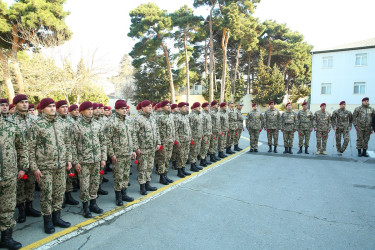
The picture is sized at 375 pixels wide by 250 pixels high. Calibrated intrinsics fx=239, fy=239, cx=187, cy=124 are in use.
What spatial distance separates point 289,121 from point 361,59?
20365 millimetres

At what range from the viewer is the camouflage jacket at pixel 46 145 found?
10.9ft

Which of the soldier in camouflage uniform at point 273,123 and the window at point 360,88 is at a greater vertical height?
the window at point 360,88

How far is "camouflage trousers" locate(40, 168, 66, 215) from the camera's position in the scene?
3.37 metres

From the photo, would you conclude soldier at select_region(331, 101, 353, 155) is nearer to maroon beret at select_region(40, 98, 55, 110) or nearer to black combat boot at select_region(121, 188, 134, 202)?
black combat boot at select_region(121, 188, 134, 202)

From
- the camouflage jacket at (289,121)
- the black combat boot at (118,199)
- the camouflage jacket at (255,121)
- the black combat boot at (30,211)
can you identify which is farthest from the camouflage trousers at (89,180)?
the camouflage jacket at (289,121)

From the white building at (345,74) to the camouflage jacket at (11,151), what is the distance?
27384mm

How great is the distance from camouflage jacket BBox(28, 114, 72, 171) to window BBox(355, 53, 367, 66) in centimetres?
2773

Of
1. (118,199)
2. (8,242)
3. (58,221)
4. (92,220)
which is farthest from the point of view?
(118,199)

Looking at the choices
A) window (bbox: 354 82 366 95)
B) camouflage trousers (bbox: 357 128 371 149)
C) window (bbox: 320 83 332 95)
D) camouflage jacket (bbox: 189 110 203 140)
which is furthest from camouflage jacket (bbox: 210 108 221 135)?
window (bbox: 354 82 366 95)

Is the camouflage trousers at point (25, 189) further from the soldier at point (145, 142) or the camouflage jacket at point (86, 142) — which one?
the soldier at point (145, 142)

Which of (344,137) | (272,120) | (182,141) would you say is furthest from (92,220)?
(344,137)

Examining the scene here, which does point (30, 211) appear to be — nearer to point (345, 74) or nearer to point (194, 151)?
point (194, 151)

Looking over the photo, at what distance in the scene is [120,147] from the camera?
437 cm

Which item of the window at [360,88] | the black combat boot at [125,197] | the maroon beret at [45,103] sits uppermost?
the window at [360,88]
